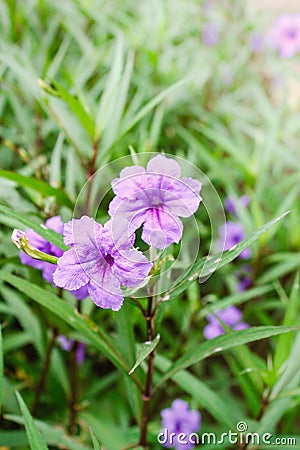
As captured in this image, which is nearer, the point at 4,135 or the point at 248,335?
the point at 248,335

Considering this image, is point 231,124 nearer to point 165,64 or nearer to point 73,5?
point 165,64

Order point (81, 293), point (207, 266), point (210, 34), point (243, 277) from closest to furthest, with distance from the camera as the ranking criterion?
point (207, 266), point (81, 293), point (243, 277), point (210, 34)

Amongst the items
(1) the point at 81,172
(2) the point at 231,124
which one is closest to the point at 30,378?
(1) the point at 81,172

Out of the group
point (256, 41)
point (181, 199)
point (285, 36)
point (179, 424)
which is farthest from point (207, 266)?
point (256, 41)

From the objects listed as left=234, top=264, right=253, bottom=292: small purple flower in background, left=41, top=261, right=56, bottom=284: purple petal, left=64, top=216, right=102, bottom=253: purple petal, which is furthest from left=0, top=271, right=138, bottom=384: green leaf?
left=234, top=264, right=253, bottom=292: small purple flower in background

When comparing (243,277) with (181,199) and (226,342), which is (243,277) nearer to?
(226,342)

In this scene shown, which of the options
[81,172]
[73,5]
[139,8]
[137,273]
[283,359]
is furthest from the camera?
[139,8]
